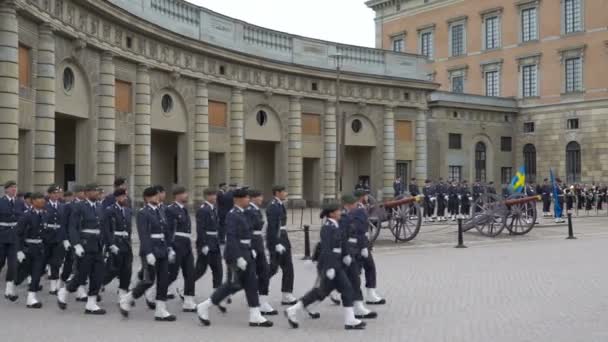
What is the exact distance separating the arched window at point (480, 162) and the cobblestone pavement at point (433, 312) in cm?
2891

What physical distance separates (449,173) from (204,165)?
64.2 feet

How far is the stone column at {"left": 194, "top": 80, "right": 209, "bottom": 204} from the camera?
2752 centimetres

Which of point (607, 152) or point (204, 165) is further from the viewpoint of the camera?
point (607, 152)

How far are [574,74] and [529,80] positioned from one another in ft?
10.4

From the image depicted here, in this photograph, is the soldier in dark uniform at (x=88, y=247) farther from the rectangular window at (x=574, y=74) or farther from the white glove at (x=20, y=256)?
the rectangular window at (x=574, y=74)

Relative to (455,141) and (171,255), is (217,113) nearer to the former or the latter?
(455,141)

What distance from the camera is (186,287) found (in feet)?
35.1

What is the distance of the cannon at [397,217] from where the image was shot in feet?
62.5

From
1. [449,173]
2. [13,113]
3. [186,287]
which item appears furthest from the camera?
[449,173]

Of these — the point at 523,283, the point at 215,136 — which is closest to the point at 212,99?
the point at 215,136

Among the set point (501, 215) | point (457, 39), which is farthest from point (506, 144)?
point (501, 215)

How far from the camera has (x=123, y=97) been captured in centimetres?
2388

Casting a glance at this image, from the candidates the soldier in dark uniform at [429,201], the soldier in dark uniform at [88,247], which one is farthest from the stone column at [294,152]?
the soldier in dark uniform at [88,247]

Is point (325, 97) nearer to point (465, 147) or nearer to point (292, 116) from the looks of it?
point (292, 116)
